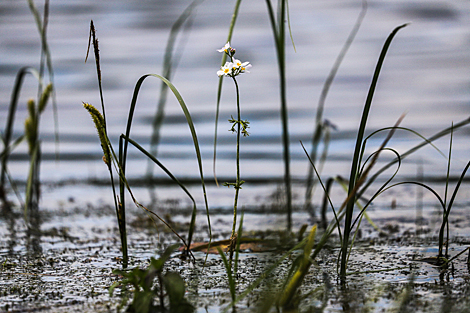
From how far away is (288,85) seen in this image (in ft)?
13.8

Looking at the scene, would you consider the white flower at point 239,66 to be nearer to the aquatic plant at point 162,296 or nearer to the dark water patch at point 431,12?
the aquatic plant at point 162,296

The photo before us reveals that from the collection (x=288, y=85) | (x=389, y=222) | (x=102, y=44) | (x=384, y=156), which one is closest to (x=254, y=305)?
(x=389, y=222)

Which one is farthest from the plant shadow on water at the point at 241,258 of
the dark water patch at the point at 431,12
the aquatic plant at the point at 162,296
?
the dark water patch at the point at 431,12

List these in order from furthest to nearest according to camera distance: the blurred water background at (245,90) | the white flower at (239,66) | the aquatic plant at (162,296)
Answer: the blurred water background at (245,90) < the white flower at (239,66) < the aquatic plant at (162,296)

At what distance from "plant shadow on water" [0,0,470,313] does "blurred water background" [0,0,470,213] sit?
30.9 inches

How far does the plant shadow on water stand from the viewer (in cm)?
100

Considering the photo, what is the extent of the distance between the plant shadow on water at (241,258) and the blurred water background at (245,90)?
30.9 inches

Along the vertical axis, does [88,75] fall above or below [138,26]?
below

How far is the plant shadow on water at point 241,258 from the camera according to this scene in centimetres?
100

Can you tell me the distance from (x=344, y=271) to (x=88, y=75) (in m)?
3.63

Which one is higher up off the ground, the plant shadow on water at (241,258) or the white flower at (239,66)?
the white flower at (239,66)

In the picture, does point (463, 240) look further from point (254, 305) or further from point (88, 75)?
point (88, 75)

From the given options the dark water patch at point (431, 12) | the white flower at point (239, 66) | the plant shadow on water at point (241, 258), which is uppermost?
the dark water patch at point (431, 12)

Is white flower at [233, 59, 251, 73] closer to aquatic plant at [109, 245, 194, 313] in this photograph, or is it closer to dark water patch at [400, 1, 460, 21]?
aquatic plant at [109, 245, 194, 313]
